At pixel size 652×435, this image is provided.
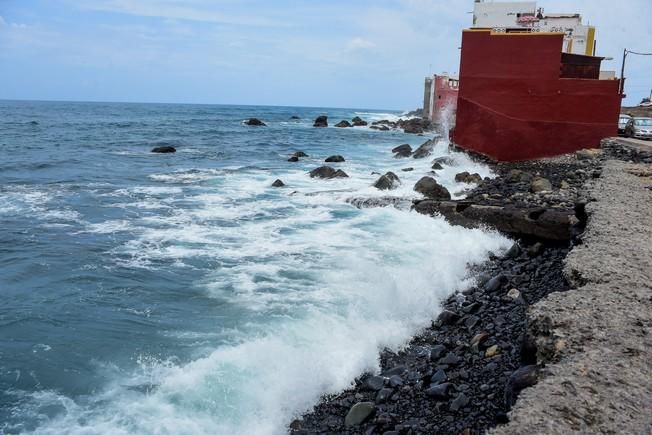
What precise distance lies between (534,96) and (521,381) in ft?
47.6

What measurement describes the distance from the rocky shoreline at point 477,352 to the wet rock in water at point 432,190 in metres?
2.41

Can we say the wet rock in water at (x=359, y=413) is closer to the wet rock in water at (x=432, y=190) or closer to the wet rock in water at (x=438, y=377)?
the wet rock in water at (x=438, y=377)

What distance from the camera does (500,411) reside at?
14.1 feet

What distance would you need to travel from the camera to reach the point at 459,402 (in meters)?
4.64

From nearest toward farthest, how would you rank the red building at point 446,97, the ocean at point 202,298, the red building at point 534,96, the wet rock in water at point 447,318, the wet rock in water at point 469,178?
the ocean at point 202,298, the wet rock in water at point 447,318, the wet rock in water at point 469,178, the red building at point 534,96, the red building at point 446,97

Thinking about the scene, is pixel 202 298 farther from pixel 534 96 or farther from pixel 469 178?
pixel 534 96

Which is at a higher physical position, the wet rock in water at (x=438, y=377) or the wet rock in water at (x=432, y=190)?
the wet rock in water at (x=432, y=190)

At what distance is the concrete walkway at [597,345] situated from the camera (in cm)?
313

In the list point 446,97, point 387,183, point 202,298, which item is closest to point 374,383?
point 202,298

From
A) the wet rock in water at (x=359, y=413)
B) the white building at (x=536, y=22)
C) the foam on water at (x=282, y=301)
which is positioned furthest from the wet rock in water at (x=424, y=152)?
the wet rock in water at (x=359, y=413)

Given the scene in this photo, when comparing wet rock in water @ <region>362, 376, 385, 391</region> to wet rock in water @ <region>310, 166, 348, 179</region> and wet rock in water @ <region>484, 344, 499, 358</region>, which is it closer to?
wet rock in water @ <region>484, 344, 499, 358</region>

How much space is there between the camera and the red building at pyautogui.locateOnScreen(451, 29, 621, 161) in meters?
15.8

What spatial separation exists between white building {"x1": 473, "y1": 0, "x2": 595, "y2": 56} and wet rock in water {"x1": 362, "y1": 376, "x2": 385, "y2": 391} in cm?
1943

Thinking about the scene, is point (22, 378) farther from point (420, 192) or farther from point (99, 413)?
point (420, 192)
